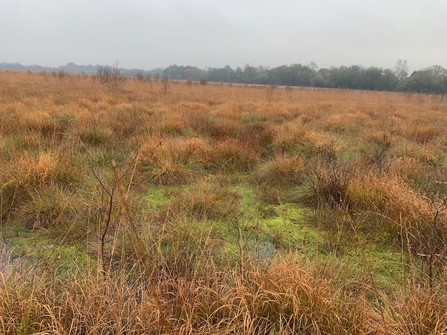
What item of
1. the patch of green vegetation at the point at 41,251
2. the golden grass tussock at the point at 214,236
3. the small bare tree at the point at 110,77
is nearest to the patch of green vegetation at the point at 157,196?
the golden grass tussock at the point at 214,236

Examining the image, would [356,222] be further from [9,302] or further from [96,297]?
[9,302]

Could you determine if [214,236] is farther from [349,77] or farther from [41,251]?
[349,77]

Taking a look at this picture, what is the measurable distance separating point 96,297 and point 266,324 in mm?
957

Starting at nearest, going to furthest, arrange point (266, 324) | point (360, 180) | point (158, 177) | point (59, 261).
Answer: point (266, 324)
point (59, 261)
point (360, 180)
point (158, 177)

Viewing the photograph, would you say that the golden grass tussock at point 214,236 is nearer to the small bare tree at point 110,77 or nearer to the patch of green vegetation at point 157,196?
the patch of green vegetation at point 157,196

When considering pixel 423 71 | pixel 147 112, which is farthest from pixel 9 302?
pixel 423 71

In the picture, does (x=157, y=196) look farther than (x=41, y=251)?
Yes

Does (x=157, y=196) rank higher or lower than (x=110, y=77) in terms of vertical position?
lower

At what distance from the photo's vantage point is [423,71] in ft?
119

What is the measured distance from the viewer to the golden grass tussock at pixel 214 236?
1438mm

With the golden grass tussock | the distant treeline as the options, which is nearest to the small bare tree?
the distant treeline

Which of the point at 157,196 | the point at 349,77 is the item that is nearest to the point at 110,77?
the point at 157,196

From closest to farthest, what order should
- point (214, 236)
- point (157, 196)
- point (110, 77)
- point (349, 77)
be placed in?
point (214, 236) → point (157, 196) → point (110, 77) → point (349, 77)

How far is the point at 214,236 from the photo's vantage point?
8.19ft
